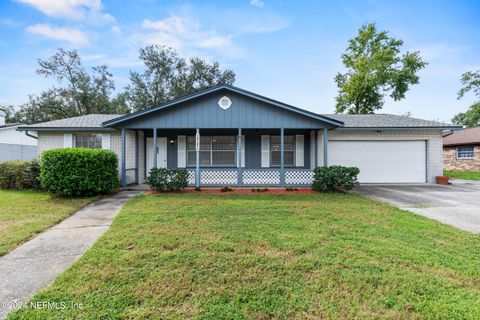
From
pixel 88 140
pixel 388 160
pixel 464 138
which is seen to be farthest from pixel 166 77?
pixel 464 138

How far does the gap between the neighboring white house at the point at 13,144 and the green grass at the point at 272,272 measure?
20.0 metres

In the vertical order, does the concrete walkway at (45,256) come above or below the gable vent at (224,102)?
below

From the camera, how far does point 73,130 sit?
1097 cm

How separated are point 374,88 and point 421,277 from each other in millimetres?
25879

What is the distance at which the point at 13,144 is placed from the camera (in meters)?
18.6

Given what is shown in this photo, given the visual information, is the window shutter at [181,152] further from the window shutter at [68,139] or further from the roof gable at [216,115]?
the window shutter at [68,139]

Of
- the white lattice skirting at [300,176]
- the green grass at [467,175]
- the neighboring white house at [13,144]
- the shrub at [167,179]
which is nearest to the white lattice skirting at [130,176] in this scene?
the shrub at [167,179]

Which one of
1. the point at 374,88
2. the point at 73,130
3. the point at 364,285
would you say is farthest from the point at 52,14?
the point at 374,88

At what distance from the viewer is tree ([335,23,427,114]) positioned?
77.1ft

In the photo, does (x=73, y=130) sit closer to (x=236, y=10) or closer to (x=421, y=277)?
(x=236, y=10)

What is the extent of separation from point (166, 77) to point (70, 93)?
33.5ft

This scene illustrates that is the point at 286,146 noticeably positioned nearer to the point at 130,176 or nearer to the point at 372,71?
the point at 130,176

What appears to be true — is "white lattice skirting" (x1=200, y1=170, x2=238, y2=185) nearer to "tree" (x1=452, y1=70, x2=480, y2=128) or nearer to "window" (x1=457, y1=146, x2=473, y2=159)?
"window" (x1=457, y1=146, x2=473, y2=159)

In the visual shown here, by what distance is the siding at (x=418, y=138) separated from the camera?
38.5 ft
